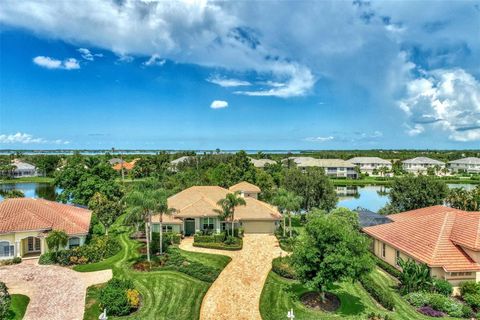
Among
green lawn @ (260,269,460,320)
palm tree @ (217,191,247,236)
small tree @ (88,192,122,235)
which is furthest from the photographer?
small tree @ (88,192,122,235)

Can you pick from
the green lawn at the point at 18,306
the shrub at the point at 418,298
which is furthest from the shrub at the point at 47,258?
the shrub at the point at 418,298

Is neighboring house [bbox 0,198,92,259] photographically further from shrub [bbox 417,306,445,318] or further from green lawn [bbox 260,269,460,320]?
shrub [bbox 417,306,445,318]

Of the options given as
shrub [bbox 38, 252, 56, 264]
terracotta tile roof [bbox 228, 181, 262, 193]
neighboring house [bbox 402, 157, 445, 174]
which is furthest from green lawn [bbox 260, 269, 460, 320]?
neighboring house [bbox 402, 157, 445, 174]

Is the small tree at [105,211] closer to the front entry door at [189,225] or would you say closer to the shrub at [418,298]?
the front entry door at [189,225]

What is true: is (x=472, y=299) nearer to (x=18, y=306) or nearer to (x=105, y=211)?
(x=18, y=306)

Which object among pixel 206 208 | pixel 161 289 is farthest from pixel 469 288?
pixel 206 208

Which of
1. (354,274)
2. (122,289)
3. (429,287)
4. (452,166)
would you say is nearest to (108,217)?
(122,289)

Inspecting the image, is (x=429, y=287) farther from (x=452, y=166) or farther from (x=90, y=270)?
(x=452, y=166)
